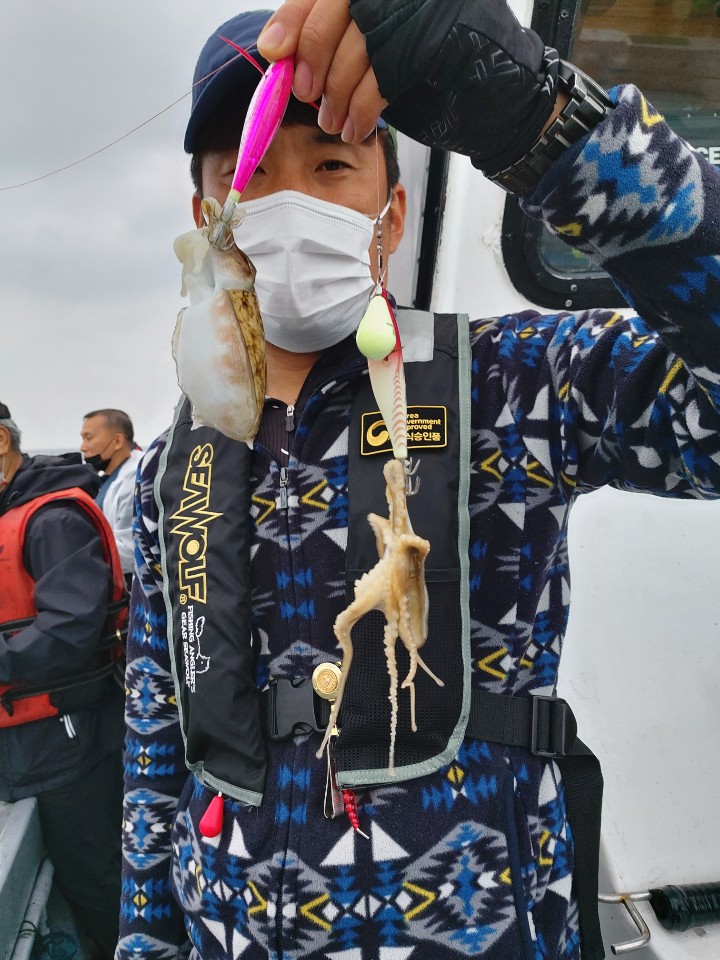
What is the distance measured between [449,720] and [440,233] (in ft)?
6.52

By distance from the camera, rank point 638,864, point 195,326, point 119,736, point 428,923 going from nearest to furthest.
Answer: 1. point 195,326
2. point 428,923
3. point 638,864
4. point 119,736

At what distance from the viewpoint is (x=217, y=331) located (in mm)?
1054

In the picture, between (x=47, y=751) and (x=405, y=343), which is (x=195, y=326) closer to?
(x=405, y=343)

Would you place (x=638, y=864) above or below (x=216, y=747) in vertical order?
below

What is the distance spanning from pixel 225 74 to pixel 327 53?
1.99 feet

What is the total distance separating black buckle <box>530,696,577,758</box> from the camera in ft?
4.20

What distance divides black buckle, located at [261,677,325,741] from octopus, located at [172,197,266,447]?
55 centimetres

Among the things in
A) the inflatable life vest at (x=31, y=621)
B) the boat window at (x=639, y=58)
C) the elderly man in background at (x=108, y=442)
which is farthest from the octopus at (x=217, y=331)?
the elderly man in background at (x=108, y=442)

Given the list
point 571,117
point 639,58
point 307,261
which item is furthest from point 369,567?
point 639,58

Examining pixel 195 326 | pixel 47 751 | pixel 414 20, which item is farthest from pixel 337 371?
pixel 47 751

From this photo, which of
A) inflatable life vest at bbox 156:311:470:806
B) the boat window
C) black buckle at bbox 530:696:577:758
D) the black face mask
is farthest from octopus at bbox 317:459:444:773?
the black face mask

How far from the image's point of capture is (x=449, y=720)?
1.24 metres

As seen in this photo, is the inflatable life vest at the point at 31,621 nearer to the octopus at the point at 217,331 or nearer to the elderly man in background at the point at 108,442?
the elderly man in background at the point at 108,442

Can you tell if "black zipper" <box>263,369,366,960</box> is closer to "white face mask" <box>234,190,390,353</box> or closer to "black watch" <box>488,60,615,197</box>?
"white face mask" <box>234,190,390,353</box>
